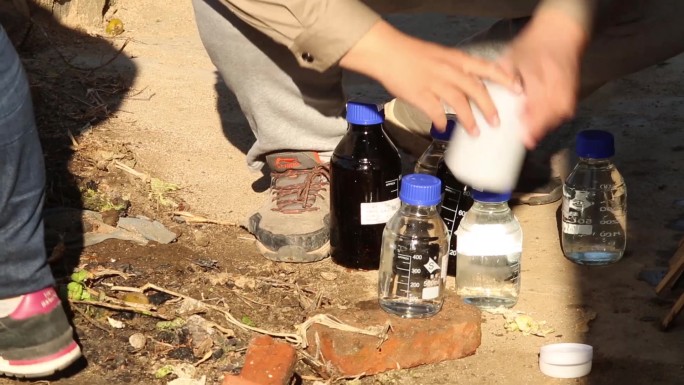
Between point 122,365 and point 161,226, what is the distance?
812mm

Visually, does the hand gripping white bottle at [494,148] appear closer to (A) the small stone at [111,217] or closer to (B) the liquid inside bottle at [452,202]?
(B) the liquid inside bottle at [452,202]

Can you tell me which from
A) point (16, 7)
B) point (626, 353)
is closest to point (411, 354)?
point (626, 353)

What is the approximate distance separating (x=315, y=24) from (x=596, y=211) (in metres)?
1.19

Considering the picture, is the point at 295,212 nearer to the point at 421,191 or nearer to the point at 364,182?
the point at 364,182

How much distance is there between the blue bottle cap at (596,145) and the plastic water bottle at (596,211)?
0.39ft

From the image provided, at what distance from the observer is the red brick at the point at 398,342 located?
2.53 m

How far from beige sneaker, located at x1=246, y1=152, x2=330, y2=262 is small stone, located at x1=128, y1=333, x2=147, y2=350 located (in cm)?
61

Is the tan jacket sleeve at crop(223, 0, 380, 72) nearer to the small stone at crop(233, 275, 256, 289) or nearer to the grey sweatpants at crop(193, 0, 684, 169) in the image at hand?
the grey sweatpants at crop(193, 0, 684, 169)

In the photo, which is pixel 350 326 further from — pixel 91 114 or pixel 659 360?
pixel 91 114

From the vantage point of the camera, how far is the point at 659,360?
2.58m

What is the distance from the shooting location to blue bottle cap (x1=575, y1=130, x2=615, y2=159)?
2.96 m

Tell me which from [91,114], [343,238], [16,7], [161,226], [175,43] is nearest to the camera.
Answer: [343,238]

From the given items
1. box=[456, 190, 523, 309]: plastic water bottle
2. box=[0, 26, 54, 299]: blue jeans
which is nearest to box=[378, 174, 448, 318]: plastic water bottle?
box=[456, 190, 523, 309]: plastic water bottle

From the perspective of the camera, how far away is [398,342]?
257 cm
